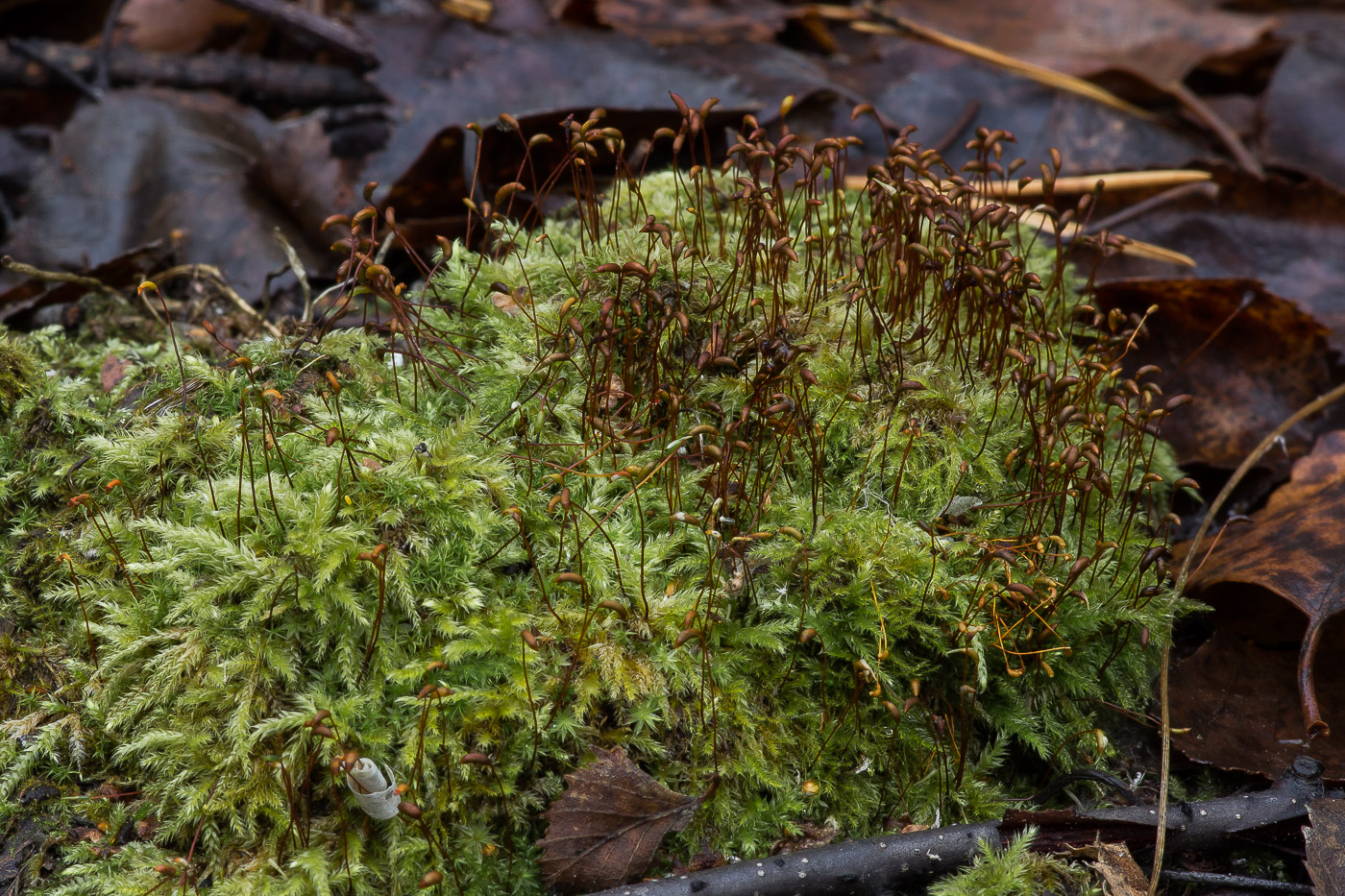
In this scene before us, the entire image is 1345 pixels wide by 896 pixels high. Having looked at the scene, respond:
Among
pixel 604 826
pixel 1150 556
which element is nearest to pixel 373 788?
pixel 604 826

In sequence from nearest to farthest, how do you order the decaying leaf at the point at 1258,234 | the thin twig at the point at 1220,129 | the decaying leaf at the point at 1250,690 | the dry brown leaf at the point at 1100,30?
the decaying leaf at the point at 1250,690 → the decaying leaf at the point at 1258,234 → the thin twig at the point at 1220,129 → the dry brown leaf at the point at 1100,30

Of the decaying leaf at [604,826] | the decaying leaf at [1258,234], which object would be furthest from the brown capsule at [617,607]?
the decaying leaf at [1258,234]

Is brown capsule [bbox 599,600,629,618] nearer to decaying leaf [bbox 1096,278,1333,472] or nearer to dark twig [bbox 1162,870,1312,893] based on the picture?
dark twig [bbox 1162,870,1312,893]

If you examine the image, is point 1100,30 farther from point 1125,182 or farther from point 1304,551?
point 1304,551

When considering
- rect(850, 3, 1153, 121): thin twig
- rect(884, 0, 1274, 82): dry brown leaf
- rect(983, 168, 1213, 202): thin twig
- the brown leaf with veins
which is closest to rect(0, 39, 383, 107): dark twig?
rect(850, 3, 1153, 121): thin twig

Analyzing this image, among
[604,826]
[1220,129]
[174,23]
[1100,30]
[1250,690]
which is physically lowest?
[604,826]

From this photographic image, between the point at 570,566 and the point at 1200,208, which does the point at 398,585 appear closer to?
the point at 570,566

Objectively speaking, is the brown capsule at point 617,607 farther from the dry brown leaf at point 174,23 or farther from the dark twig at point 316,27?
the dry brown leaf at point 174,23
